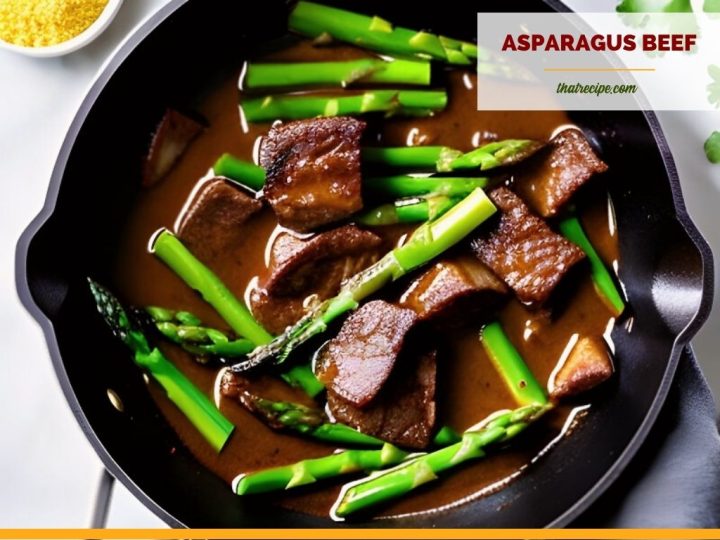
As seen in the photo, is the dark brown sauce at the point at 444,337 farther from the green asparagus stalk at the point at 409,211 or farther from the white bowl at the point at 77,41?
the white bowl at the point at 77,41

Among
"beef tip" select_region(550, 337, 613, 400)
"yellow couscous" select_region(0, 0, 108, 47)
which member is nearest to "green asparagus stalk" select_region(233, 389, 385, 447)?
"beef tip" select_region(550, 337, 613, 400)

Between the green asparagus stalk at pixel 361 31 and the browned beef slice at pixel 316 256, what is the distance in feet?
1.91

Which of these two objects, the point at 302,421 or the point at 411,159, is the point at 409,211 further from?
the point at 302,421

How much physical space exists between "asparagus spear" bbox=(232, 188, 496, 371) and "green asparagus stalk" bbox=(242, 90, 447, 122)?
0.33m

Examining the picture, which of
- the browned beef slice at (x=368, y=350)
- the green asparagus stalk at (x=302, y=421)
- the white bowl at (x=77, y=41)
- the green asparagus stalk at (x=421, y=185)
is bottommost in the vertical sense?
the green asparagus stalk at (x=302, y=421)

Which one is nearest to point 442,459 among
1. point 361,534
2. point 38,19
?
point 361,534

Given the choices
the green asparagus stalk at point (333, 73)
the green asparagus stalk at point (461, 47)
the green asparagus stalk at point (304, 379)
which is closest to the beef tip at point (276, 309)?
the green asparagus stalk at point (304, 379)

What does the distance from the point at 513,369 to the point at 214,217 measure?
100 cm

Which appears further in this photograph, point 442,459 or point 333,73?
point 333,73

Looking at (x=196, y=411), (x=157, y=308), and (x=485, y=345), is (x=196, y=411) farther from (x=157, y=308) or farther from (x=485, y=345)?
(x=485, y=345)

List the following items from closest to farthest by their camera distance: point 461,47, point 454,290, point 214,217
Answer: point 454,290 → point 214,217 → point 461,47

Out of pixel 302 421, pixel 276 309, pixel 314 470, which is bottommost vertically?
pixel 314 470

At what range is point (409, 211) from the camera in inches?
117

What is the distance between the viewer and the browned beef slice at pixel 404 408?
2.90 m
